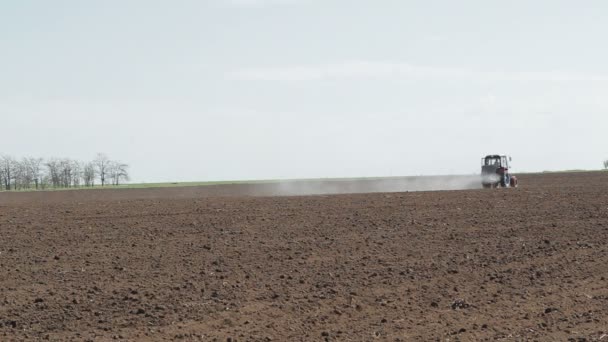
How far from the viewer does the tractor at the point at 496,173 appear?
45.0 meters

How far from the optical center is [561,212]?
24.1 m

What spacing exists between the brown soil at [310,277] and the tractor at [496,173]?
21.2 meters

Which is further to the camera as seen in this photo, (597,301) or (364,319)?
(597,301)

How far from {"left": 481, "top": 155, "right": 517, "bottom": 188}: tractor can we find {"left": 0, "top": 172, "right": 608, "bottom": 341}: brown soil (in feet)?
69.7

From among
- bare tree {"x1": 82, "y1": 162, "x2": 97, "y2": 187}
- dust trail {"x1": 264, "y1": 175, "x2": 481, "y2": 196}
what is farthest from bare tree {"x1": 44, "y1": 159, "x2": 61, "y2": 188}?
dust trail {"x1": 264, "y1": 175, "x2": 481, "y2": 196}

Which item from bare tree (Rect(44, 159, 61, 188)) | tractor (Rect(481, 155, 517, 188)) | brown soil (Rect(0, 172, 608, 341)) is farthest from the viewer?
bare tree (Rect(44, 159, 61, 188))

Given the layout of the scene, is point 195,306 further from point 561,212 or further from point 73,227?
point 561,212

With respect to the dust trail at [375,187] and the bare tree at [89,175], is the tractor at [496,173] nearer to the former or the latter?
the dust trail at [375,187]

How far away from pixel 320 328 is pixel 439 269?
4.61 meters

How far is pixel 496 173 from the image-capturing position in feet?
149

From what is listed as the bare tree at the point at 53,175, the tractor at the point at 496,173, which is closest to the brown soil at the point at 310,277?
the tractor at the point at 496,173

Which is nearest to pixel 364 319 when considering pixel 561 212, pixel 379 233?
pixel 379 233

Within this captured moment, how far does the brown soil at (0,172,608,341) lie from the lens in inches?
439

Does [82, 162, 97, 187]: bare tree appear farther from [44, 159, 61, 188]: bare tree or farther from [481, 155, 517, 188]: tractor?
[481, 155, 517, 188]: tractor
